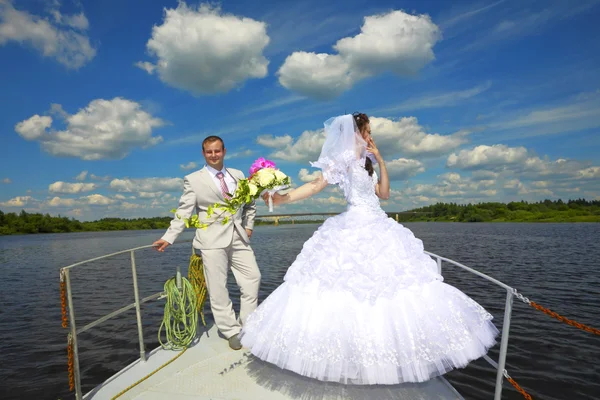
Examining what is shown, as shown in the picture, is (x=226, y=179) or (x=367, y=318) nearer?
(x=367, y=318)

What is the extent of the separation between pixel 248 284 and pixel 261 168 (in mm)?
1486

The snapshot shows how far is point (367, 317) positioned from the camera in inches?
115

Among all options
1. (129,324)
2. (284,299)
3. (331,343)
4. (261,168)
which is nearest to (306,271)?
(284,299)

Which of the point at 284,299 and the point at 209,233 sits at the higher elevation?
the point at 209,233

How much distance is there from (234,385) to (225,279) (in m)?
1.29

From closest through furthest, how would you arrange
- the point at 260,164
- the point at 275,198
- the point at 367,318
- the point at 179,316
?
the point at 367,318 → the point at 275,198 → the point at 260,164 → the point at 179,316

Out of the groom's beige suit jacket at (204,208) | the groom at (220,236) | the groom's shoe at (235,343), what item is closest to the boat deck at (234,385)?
the groom's shoe at (235,343)

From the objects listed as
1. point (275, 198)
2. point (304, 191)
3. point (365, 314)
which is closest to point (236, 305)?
point (275, 198)

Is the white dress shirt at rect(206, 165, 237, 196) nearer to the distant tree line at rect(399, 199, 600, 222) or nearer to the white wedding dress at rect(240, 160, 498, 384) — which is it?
the white wedding dress at rect(240, 160, 498, 384)

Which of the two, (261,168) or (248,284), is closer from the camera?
(261,168)

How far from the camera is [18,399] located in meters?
5.87

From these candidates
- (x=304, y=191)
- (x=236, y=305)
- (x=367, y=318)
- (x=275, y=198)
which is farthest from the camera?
(x=236, y=305)

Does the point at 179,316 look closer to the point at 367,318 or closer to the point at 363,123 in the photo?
the point at 367,318

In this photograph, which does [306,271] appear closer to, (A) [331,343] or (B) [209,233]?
(A) [331,343]
